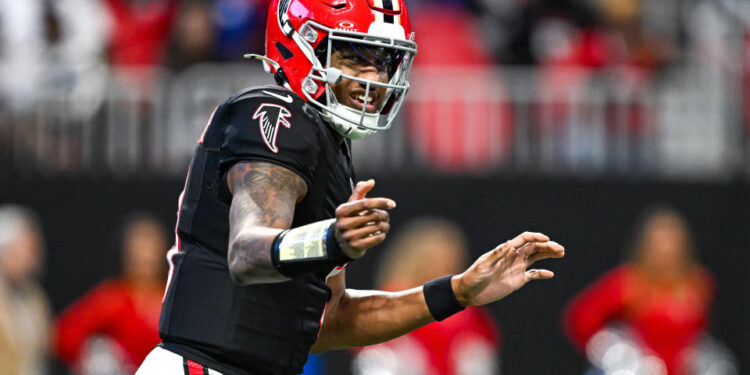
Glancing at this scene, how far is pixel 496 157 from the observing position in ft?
31.4

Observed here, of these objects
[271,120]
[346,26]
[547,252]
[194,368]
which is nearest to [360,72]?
[346,26]

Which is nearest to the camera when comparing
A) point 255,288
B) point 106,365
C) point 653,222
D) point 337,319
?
point 255,288

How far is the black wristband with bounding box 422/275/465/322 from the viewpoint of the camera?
3795 millimetres

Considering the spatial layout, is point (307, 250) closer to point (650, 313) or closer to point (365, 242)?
point (365, 242)

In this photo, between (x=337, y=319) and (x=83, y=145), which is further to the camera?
(x=83, y=145)

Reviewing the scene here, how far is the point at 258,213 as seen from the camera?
Result: 303 cm

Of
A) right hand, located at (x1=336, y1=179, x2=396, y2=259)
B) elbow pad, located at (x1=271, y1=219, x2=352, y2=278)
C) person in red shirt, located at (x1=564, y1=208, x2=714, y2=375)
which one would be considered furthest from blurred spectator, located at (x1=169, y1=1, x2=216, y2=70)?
right hand, located at (x1=336, y1=179, x2=396, y2=259)

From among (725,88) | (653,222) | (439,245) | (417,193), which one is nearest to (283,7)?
(439,245)

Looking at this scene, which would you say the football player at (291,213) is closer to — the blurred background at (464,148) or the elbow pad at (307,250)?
the elbow pad at (307,250)

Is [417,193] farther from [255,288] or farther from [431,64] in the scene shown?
[255,288]

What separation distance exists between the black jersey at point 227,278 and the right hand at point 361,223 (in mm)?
459

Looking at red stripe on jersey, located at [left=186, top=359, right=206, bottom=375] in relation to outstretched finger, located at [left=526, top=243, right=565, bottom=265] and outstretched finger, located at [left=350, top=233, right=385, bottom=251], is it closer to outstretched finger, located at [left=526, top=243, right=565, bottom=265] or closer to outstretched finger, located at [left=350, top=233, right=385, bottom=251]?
outstretched finger, located at [left=350, top=233, right=385, bottom=251]

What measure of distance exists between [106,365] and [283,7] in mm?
4607

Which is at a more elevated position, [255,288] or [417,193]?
[255,288]
